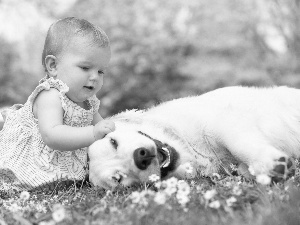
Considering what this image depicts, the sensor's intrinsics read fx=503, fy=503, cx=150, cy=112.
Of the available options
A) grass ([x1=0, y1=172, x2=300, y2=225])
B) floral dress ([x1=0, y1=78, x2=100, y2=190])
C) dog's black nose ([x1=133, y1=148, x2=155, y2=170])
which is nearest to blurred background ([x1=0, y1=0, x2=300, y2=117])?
floral dress ([x1=0, y1=78, x2=100, y2=190])

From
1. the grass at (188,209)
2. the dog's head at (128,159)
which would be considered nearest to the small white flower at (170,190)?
the grass at (188,209)

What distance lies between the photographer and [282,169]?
2.74 metres

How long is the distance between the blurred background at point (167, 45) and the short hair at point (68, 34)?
19.2 feet

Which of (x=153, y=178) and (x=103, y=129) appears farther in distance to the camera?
(x=103, y=129)

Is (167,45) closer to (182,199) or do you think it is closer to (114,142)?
(114,142)

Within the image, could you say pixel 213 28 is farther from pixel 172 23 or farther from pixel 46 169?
pixel 46 169

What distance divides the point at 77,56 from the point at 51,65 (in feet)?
0.87

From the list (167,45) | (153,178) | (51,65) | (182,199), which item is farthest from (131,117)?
(167,45)

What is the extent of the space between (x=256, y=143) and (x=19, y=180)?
5.76 feet

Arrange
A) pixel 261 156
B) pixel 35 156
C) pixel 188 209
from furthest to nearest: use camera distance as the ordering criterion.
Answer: pixel 35 156 < pixel 261 156 < pixel 188 209

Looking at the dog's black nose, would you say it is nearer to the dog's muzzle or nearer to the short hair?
the dog's muzzle

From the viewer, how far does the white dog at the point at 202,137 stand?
3.16m

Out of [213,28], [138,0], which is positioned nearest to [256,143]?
[213,28]

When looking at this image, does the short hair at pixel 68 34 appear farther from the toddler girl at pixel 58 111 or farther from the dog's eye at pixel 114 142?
the dog's eye at pixel 114 142
